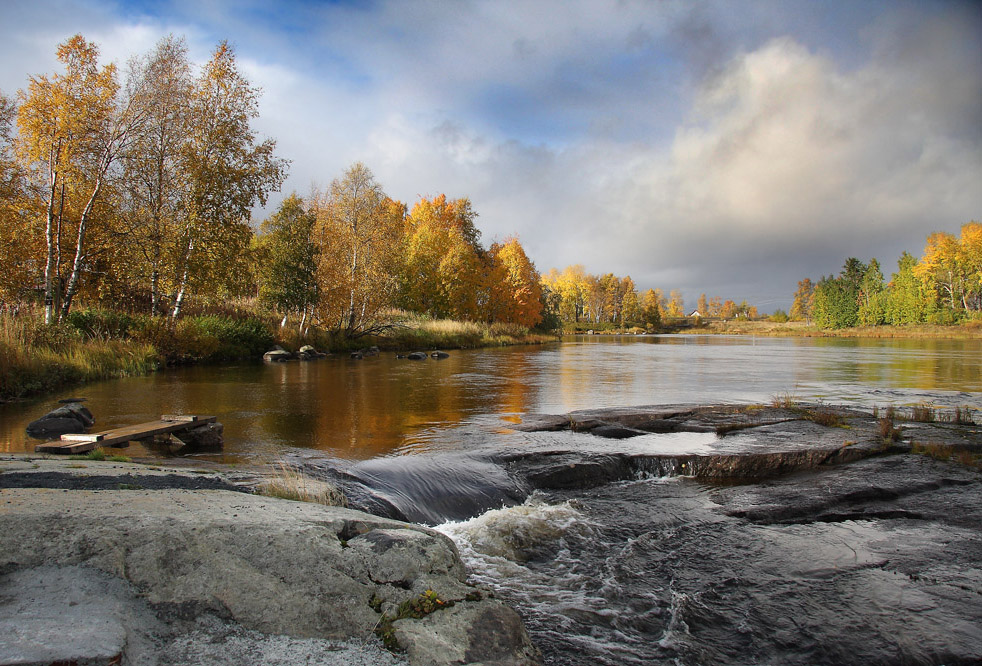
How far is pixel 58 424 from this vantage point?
9.35m

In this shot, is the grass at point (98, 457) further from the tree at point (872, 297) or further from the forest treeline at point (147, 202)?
the tree at point (872, 297)

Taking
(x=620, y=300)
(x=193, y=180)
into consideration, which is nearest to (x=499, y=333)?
(x=193, y=180)

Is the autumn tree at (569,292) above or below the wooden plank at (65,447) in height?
above

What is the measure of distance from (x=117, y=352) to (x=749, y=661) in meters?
21.3

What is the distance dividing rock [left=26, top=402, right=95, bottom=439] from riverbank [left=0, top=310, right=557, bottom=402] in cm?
459

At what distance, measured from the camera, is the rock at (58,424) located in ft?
30.0

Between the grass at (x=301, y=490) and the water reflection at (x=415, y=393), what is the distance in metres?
2.54

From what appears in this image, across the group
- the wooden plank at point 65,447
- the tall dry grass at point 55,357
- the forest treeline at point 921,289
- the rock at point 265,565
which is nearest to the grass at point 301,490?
the rock at point 265,565

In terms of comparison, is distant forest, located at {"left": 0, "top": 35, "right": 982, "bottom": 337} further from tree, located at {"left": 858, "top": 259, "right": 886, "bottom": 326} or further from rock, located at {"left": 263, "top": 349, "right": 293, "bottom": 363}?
tree, located at {"left": 858, "top": 259, "right": 886, "bottom": 326}

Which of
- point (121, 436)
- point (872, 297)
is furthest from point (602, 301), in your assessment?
point (121, 436)

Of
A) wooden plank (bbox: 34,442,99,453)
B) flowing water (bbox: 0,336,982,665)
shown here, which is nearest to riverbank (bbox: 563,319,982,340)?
flowing water (bbox: 0,336,982,665)

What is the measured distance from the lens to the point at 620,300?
12888 cm

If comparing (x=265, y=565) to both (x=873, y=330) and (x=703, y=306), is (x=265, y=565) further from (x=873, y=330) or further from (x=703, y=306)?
(x=703, y=306)

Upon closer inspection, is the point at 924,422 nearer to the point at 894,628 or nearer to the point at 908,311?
the point at 894,628
